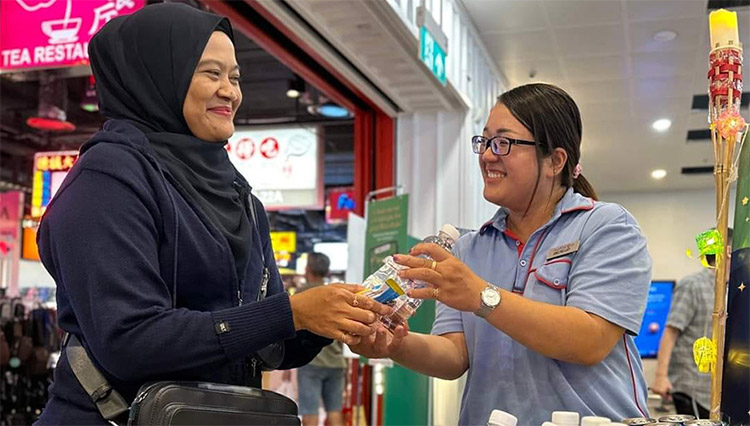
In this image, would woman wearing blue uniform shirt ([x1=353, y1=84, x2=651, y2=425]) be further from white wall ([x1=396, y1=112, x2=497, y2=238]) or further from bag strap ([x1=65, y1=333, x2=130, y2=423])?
white wall ([x1=396, y1=112, x2=497, y2=238])

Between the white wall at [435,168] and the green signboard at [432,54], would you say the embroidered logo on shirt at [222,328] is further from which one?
the white wall at [435,168]

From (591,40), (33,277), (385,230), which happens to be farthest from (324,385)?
(591,40)

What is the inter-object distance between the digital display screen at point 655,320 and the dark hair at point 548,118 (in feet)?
31.5

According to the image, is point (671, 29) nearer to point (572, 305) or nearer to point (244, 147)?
point (244, 147)

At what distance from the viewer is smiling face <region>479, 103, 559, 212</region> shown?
1.85 meters

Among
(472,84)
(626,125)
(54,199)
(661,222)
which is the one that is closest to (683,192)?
(661,222)

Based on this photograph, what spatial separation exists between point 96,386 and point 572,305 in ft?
3.14

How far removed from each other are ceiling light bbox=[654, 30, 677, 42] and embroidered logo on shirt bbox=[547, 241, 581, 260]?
4784mm

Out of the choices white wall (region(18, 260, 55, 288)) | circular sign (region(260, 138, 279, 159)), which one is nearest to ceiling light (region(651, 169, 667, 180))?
circular sign (region(260, 138, 279, 159))

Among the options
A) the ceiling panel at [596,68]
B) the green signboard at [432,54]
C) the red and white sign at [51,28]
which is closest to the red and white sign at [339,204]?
the ceiling panel at [596,68]

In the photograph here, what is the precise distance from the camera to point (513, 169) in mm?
1848

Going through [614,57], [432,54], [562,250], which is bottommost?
[562,250]

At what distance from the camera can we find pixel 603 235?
1739mm

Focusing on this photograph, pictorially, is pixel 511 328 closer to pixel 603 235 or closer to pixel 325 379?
pixel 603 235
